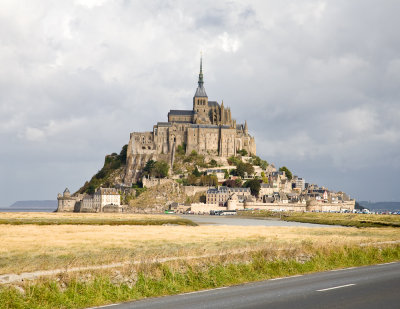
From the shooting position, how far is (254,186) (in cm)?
14200

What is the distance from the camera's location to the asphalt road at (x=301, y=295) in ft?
43.7

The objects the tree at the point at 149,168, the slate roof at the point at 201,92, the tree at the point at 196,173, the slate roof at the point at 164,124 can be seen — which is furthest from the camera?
the slate roof at the point at 201,92

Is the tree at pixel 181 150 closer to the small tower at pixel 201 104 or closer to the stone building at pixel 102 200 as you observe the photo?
the small tower at pixel 201 104

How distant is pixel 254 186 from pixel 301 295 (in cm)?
12808

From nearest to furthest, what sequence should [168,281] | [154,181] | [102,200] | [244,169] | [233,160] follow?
1. [168,281]
2. [102,200]
3. [154,181]
4. [244,169]
5. [233,160]

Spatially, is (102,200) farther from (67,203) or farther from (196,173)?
(196,173)

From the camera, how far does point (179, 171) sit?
15150 centimetres

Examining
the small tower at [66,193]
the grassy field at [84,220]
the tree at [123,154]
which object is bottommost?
the grassy field at [84,220]

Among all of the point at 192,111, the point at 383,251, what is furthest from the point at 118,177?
the point at 383,251

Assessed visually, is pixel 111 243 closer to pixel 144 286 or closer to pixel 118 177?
pixel 144 286

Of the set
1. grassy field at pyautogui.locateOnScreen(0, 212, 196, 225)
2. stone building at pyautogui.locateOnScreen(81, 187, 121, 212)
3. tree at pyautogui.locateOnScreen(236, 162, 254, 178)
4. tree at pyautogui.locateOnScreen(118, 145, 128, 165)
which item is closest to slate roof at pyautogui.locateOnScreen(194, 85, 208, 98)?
tree at pyautogui.locateOnScreen(118, 145, 128, 165)

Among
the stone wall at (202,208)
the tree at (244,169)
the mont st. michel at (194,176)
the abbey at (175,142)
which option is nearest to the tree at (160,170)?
the mont st. michel at (194,176)

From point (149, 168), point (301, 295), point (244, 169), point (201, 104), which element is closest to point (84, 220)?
point (301, 295)

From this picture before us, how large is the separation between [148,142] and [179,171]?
15451 millimetres
